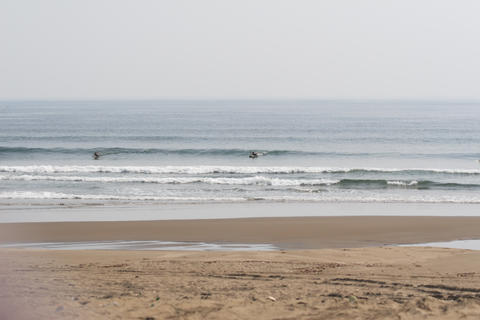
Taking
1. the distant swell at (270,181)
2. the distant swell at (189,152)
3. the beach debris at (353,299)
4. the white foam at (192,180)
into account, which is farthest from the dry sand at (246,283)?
the distant swell at (189,152)

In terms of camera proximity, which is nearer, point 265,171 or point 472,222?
point 472,222

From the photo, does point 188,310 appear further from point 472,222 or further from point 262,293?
point 472,222

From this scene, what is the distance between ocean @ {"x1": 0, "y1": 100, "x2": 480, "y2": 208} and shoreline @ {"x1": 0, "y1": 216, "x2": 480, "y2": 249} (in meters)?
4.52

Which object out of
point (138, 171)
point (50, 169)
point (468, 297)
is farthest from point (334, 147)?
point (468, 297)

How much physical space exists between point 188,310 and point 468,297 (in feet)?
13.8

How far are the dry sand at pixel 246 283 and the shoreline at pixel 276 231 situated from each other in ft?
0.46

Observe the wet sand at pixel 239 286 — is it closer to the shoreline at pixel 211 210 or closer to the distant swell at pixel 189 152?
the shoreline at pixel 211 210

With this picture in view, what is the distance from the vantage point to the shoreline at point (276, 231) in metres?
14.2

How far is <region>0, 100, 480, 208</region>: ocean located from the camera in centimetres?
2284

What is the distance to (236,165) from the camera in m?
34.2

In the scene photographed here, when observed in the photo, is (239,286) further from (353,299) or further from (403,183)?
(403,183)

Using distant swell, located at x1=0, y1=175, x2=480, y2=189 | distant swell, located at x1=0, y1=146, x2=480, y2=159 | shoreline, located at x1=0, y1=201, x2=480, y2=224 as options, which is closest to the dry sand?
shoreline, located at x1=0, y1=201, x2=480, y2=224

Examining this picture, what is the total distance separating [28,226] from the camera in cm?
1584

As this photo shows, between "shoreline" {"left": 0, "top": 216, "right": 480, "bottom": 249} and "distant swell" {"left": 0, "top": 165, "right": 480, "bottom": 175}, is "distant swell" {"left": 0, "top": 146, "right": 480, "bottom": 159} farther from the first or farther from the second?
"shoreline" {"left": 0, "top": 216, "right": 480, "bottom": 249}
